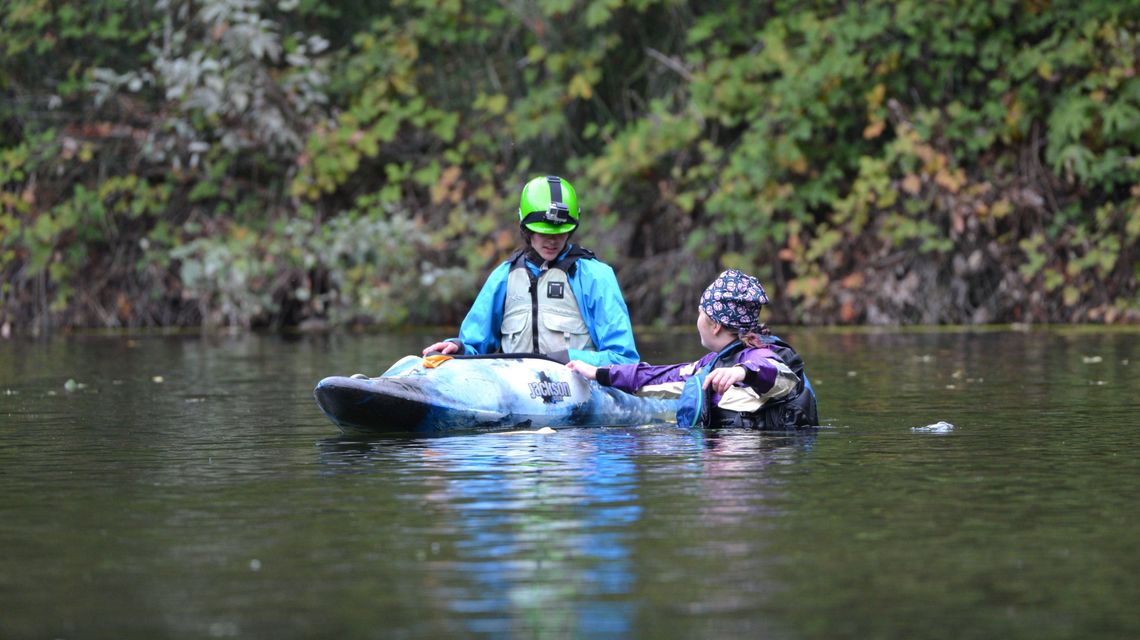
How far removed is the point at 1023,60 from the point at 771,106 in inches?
112

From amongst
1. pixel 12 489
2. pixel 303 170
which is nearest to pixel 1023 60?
pixel 303 170

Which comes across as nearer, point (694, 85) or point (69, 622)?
point (69, 622)

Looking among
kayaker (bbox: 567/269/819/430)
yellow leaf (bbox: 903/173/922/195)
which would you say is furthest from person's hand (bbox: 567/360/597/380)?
yellow leaf (bbox: 903/173/922/195)

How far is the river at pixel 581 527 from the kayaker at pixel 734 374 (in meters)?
0.17

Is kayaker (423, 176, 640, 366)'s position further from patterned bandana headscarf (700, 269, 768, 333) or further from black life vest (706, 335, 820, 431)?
patterned bandana headscarf (700, 269, 768, 333)

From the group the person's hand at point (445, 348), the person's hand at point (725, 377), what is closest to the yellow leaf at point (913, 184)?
the person's hand at point (445, 348)

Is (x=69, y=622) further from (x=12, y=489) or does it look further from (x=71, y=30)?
(x=71, y=30)

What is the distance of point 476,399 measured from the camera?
31.4 feet

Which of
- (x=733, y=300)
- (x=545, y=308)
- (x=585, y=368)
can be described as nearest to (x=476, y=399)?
(x=585, y=368)

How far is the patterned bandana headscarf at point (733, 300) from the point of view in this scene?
9008 millimetres

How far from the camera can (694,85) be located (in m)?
22.2

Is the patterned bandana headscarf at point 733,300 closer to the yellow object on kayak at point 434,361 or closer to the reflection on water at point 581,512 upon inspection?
the reflection on water at point 581,512

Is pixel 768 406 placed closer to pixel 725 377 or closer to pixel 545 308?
pixel 725 377

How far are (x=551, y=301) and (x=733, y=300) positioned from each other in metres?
1.63
